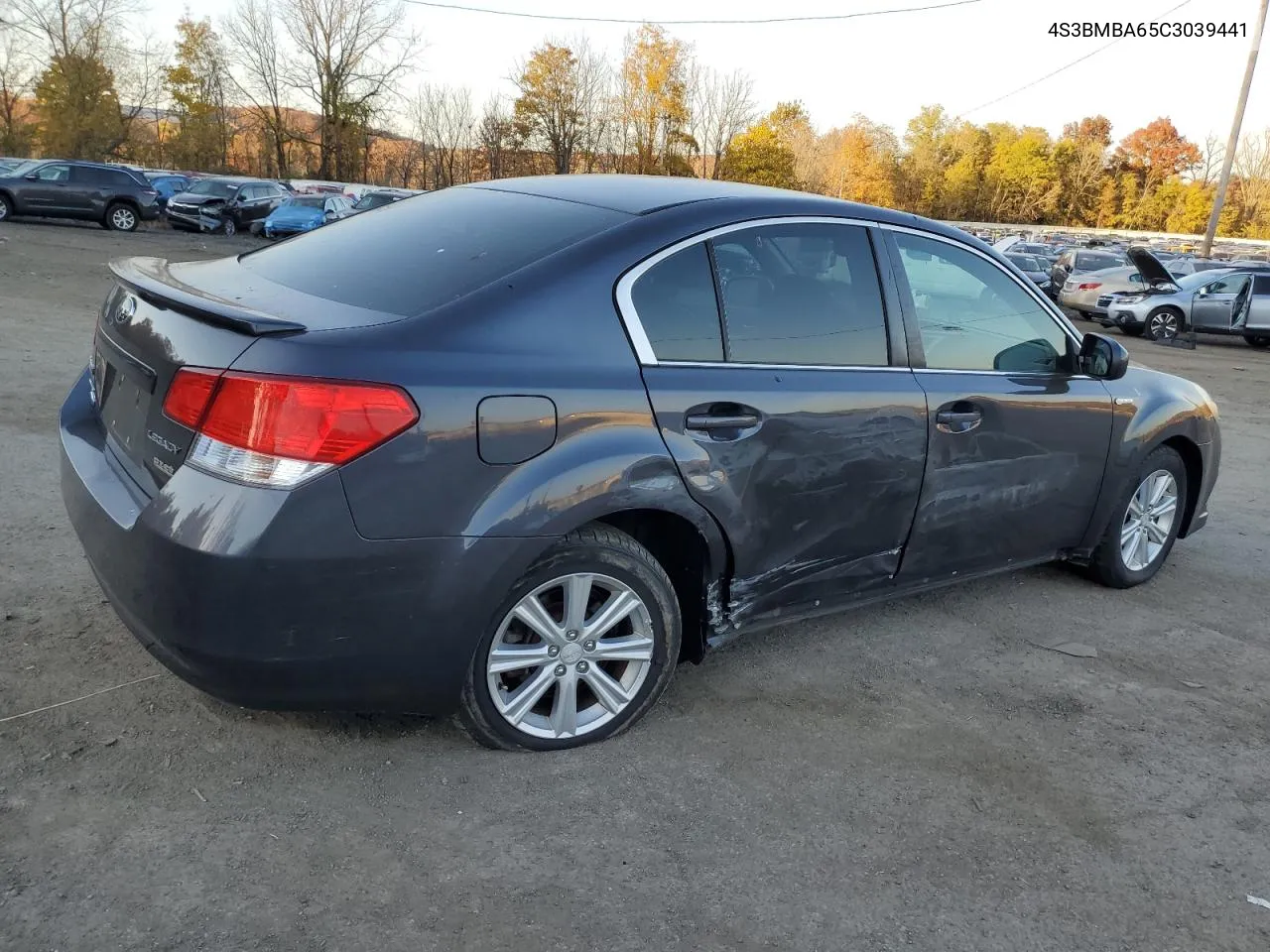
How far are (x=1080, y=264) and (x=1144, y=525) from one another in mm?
21846

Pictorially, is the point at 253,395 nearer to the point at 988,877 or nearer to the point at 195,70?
the point at 988,877

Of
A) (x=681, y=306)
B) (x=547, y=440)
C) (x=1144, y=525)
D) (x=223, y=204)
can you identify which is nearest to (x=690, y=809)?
(x=547, y=440)

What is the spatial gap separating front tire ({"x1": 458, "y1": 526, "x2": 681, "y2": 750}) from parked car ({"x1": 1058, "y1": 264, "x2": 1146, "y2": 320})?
68.2ft

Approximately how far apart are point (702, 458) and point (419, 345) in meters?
0.94

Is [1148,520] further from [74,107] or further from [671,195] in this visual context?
[74,107]

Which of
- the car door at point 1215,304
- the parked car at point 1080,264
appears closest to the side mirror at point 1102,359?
the car door at point 1215,304

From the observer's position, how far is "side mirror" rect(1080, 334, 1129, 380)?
442 cm

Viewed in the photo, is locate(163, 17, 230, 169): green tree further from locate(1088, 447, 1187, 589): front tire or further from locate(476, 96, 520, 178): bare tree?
locate(1088, 447, 1187, 589): front tire

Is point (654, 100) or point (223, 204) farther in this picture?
point (654, 100)

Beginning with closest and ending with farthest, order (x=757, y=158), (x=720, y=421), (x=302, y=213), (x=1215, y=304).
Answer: (x=720, y=421)
(x=1215, y=304)
(x=302, y=213)
(x=757, y=158)

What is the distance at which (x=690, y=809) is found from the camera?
288cm

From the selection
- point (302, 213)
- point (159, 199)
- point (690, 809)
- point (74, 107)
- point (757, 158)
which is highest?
point (757, 158)

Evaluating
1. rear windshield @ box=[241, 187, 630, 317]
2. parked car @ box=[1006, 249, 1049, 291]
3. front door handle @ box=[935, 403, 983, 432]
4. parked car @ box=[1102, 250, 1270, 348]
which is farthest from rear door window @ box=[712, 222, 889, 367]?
parked car @ box=[1006, 249, 1049, 291]

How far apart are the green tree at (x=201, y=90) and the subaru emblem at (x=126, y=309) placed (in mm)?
58967
